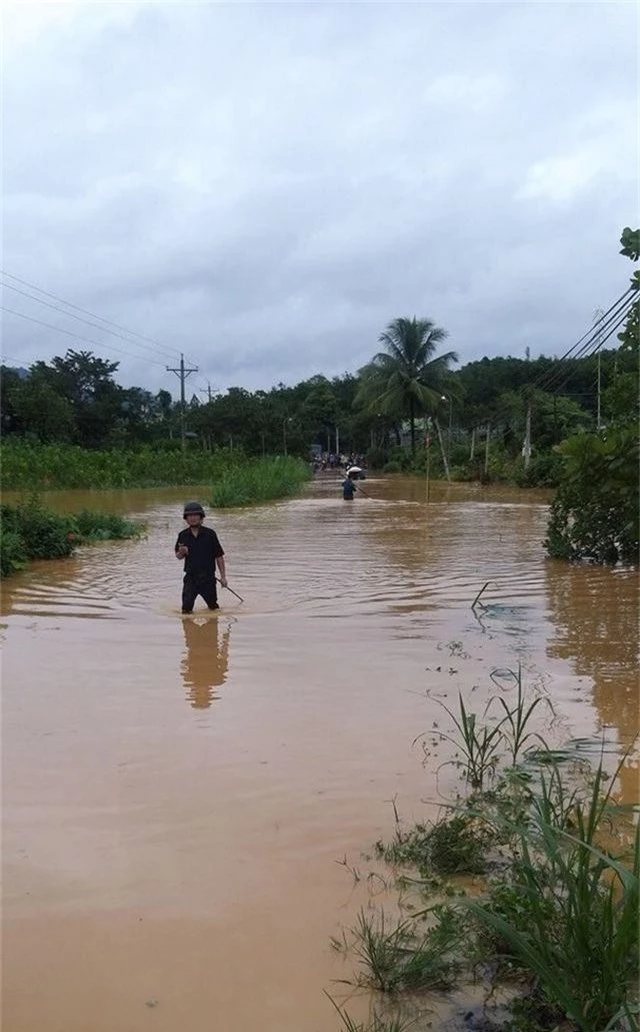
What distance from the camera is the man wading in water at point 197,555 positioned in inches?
330

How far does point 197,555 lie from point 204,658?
165cm

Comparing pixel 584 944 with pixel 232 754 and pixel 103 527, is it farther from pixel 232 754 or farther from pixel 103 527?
pixel 103 527

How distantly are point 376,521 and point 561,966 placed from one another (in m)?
18.1

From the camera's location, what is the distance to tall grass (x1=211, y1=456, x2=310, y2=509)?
82.3 feet

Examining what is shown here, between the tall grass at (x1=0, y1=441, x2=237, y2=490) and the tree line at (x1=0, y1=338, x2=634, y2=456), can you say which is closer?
the tall grass at (x1=0, y1=441, x2=237, y2=490)

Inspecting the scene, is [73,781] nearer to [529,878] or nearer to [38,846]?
[38,846]

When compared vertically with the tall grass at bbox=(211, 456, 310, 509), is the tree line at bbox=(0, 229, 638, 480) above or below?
above

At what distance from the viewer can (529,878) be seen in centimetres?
250

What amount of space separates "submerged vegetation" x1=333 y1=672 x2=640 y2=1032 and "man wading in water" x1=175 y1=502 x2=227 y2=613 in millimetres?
4913

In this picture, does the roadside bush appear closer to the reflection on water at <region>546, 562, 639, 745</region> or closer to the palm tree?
the reflection on water at <region>546, 562, 639, 745</region>

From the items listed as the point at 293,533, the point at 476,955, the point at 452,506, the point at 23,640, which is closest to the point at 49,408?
the point at 452,506

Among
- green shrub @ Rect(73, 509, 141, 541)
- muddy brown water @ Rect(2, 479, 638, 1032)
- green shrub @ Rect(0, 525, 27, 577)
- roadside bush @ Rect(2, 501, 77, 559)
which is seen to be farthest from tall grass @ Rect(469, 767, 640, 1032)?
green shrub @ Rect(73, 509, 141, 541)

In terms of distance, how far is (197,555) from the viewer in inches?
334

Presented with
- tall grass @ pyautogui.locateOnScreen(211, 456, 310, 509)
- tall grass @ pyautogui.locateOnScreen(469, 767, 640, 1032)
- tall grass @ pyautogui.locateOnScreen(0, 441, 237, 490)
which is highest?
tall grass @ pyautogui.locateOnScreen(0, 441, 237, 490)
